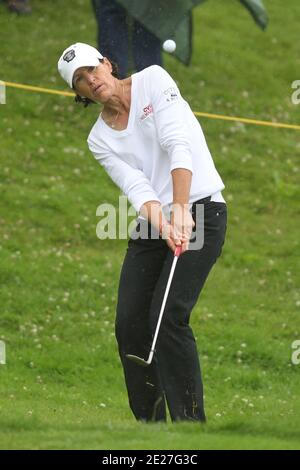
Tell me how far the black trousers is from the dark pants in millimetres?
6192

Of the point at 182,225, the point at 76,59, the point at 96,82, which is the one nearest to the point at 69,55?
the point at 76,59

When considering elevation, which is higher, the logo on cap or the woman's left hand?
the logo on cap

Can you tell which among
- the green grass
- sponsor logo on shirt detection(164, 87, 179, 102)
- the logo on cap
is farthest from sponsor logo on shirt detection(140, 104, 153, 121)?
the green grass

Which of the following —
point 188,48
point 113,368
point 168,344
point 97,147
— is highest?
point 188,48

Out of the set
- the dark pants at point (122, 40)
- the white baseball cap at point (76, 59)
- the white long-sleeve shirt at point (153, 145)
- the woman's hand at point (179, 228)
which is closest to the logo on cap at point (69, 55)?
the white baseball cap at point (76, 59)

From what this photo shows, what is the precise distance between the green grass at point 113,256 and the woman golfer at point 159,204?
441mm

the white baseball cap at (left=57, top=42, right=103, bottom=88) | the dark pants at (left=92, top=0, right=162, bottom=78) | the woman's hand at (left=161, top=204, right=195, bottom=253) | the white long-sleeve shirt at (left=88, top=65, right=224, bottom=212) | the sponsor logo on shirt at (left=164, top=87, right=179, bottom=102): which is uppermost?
the dark pants at (left=92, top=0, right=162, bottom=78)

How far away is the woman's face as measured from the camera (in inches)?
286

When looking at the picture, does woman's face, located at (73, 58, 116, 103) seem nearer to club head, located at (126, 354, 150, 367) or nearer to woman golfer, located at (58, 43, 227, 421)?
woman golfer, located at (58, 43, 227, 421)

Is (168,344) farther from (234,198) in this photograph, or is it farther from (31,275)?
(234,198)

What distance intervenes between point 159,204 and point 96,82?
0.82 metres
